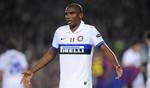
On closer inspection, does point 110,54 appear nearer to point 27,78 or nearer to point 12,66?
point 27,78

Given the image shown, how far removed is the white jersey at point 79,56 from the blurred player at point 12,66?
5.11 metres

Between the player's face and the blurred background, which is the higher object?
the blurred background

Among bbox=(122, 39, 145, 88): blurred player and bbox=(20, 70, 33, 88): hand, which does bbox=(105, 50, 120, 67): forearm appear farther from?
bbox=(122, 39, 145, 88): blurred player

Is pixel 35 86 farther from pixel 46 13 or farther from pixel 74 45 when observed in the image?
pixel 74 45

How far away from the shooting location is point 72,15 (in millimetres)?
9016

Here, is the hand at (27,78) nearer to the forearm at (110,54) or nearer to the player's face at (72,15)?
the player's face at (72,15)

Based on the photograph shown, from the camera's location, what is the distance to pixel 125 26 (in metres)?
27.5

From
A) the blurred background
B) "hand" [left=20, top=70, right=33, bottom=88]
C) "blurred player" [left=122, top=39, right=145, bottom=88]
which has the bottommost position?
"hand" [left=20, top=70, right=33, bottom=88]

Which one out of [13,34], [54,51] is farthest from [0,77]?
[13,34]

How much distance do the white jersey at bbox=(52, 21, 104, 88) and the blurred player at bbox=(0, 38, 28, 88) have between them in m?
5.11

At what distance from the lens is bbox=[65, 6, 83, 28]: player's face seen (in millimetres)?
9008

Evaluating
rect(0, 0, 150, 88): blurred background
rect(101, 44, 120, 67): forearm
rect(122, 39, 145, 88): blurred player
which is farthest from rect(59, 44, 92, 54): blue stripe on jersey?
rect(0, 0, 150, 88): blurred background

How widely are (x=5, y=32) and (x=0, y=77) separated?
489 inches

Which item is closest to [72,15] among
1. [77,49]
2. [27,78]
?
[77,49]
